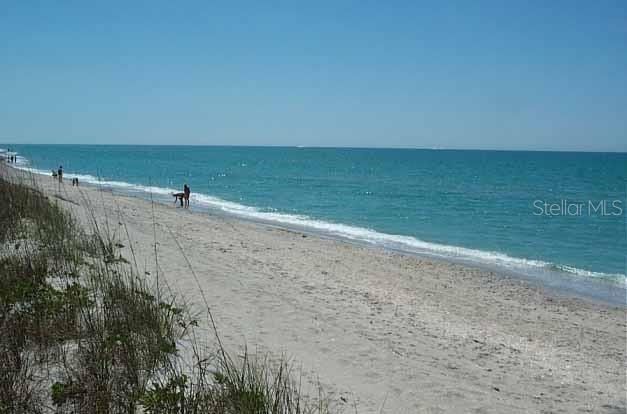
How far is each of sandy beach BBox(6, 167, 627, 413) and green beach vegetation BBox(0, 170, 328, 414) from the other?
0.99 meters

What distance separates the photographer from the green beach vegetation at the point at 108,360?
3.34 meters

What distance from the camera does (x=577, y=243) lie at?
21328 mm

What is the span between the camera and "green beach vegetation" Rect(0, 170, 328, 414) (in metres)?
3.34

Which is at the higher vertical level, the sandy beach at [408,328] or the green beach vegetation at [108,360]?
the green beach vegetation at [108,360]

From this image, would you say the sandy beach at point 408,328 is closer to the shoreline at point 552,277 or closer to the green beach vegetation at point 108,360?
the shoreline at point 552,277

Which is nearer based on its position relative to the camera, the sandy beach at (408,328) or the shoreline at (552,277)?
the sandy beach at (408,328)

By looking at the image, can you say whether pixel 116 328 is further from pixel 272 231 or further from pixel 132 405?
pixel 272 231

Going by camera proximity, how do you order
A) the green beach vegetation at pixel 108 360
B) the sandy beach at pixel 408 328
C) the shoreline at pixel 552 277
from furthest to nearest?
the shoreline at pixel 552 277, the sandy beach at pixel 408 328, the green beach vegetation at pixel 108 360

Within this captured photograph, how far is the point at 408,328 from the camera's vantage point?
28.0 ft

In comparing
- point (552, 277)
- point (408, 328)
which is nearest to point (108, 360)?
point (408, 328)

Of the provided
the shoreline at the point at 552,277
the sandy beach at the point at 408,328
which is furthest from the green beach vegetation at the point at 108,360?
the shoreline at the point at 552,277

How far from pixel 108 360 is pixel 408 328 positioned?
5.84 meters

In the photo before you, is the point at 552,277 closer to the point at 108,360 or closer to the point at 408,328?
the point at 408,328

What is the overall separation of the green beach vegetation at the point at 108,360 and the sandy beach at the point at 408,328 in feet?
3.26
